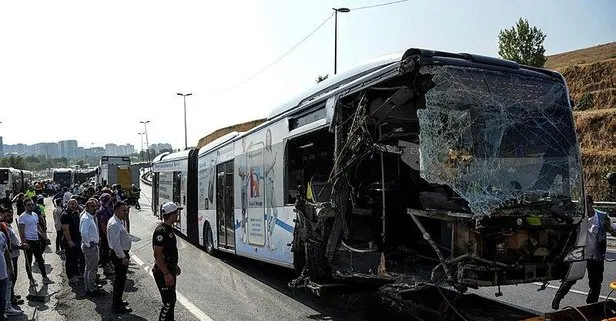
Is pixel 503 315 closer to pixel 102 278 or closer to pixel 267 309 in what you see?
pixel 267 309

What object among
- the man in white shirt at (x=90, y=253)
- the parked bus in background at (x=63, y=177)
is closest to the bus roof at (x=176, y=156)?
the man in white shirt at (x=90, y=253)

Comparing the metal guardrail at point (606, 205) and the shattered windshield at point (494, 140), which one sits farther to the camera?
the metal guardrail at point (606, 205)

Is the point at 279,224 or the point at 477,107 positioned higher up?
the point at 477,107

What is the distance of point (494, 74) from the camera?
20.9ft

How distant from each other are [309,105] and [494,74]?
2945 millimetres

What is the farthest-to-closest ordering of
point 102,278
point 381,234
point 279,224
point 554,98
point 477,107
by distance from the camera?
point 102,278 → point 279,224 → point 381,234 → point 554,98 → point 477,107

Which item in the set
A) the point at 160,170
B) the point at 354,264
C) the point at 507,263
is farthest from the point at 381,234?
the point at 160,170

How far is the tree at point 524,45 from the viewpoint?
1784 inches

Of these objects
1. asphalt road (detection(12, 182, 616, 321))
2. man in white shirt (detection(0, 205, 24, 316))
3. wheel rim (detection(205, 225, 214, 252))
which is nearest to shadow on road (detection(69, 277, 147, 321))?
asphalt road (detection(12, 182, 616, 321))

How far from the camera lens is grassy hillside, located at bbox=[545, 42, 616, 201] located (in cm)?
3288

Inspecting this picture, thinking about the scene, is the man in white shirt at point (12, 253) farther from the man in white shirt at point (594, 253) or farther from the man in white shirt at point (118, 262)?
the man in white shirt at point (594, 253)

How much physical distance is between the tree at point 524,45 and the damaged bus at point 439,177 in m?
41.5

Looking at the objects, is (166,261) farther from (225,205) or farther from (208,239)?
(208,239)

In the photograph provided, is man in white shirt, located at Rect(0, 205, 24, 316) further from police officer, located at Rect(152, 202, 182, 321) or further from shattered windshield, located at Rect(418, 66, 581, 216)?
shattered windshield, located at Rect(418, 66, 581, 216)
